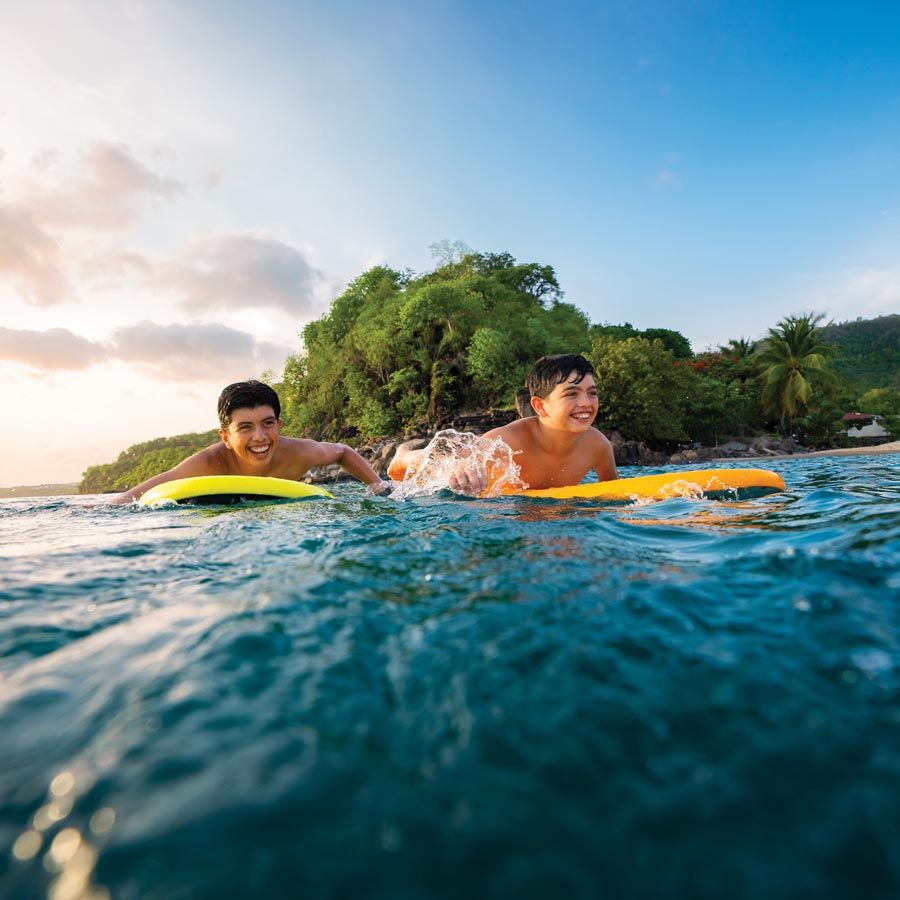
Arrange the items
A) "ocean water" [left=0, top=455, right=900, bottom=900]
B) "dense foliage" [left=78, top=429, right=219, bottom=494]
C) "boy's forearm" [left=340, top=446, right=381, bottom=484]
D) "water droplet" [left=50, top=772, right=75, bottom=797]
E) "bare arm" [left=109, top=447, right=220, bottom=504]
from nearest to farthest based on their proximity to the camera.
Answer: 1. "ocean water" [left=0, top=455, right=900, bottom=900]
2. "water droplet" [left=50, top=772, right=75, bottom=797]
3. "bare arm" [left=109, top=447, right=220, bottom=504]
4. "boy's forearm" [left=340, top=446, right=381, bottom=484]
5. "dense foliage" [left=78, top=429, right=219, bottom=494]

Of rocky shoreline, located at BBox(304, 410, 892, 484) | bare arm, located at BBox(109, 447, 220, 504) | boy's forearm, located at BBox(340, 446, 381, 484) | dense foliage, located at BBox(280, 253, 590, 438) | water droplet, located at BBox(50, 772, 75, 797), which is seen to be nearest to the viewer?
water droplet, located at BBox(50, 772, 75, 797)

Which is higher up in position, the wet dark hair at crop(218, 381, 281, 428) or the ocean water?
the wet dark hair at crop(218, 381, 281, 428)

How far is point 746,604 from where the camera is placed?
1.63m

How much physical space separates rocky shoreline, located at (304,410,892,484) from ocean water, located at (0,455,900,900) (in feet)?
80.9

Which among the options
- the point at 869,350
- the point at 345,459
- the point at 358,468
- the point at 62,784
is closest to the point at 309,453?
the point at 345,459

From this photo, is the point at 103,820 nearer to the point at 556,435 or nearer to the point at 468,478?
the point at 468,478

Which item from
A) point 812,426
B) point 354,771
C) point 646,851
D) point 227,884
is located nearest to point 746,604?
point 646,851

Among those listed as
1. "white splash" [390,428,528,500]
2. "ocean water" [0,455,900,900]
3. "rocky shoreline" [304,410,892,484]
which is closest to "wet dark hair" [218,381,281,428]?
"white splash" [390,428,528,500]

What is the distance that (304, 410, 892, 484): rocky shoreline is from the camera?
2675 cm

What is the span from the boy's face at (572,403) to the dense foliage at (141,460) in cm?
6786

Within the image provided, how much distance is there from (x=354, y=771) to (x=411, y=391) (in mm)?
31186

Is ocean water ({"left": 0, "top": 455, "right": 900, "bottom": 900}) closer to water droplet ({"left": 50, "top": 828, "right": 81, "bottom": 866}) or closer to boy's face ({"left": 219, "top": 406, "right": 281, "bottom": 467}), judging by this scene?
water droplet ({"left": 50, "top": 828, "right": 81, "bottom": 866})

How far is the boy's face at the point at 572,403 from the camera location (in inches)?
202

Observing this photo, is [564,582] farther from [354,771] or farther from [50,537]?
[50,537]
